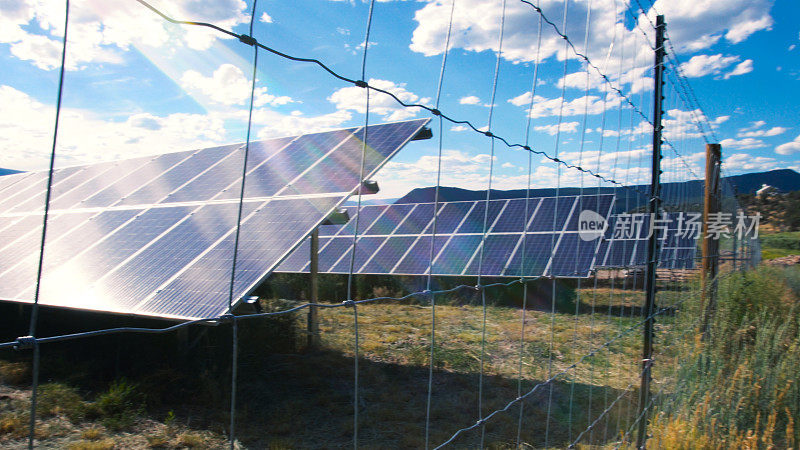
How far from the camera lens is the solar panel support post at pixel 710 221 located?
575 cm

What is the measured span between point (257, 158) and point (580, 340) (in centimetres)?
478

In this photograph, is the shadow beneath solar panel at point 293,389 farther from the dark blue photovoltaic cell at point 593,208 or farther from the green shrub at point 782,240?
the green shrub at point 782,240

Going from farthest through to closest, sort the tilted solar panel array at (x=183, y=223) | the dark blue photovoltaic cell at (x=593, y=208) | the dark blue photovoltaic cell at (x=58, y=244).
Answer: the dark blue photovoltaic cell at (x=593, y=208), the dark blue photovoltaic cell at (x=58, y=244), the tilted solar panel array at (x=183, y=223)

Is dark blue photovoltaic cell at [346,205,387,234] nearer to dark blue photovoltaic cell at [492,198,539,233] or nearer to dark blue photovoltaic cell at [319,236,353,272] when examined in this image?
dark blue photovoltaic cell at [319,236,353,272]

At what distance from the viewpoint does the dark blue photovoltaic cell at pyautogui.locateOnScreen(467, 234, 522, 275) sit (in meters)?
9.12

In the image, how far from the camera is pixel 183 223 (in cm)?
472

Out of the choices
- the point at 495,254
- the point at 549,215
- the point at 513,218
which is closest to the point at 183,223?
the point at 495,254

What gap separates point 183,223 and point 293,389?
1.88 m

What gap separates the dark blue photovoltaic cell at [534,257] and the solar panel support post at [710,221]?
Answer: 8.66ft

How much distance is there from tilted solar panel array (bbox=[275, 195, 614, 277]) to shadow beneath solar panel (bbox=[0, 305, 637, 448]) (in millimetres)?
3448

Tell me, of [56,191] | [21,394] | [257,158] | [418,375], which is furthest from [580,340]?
[56,191]

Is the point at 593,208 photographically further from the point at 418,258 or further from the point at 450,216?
the point at 418,258

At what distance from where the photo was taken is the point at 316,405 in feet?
14.3

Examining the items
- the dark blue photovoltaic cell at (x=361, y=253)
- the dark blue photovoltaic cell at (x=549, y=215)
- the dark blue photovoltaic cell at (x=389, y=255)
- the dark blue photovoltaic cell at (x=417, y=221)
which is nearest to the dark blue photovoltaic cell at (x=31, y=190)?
the dark blue photovoltaic cell at (x=361, y=253)
